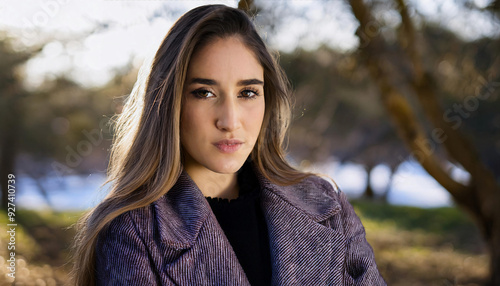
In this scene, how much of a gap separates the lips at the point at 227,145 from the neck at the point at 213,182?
0.20 meters

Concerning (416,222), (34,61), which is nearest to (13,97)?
(34,61)

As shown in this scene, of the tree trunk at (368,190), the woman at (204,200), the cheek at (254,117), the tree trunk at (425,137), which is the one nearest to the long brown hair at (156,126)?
the woman at (204,200)

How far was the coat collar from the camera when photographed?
70.2 inches

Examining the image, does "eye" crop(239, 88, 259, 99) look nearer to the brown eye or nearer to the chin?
the brown eye

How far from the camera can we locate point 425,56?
8180 mm

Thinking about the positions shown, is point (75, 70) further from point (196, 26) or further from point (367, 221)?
point (367, 221)

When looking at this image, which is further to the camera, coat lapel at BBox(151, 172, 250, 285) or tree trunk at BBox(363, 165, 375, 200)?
tree trunk at BBox(363, 165, 375, 200)

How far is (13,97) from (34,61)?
1398 millimetres

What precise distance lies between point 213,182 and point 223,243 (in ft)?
0.94

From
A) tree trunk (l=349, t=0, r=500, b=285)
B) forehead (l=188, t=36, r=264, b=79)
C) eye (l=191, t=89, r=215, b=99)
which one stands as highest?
forehead (l=188, t=36, r=264, b=79)

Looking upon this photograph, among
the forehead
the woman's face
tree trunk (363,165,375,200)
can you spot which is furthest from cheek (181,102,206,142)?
tree trunk (363,165,375,200)

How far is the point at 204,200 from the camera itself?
188 centimetres

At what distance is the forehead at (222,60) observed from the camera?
1.82 m

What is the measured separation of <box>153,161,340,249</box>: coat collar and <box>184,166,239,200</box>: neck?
0.07 m
